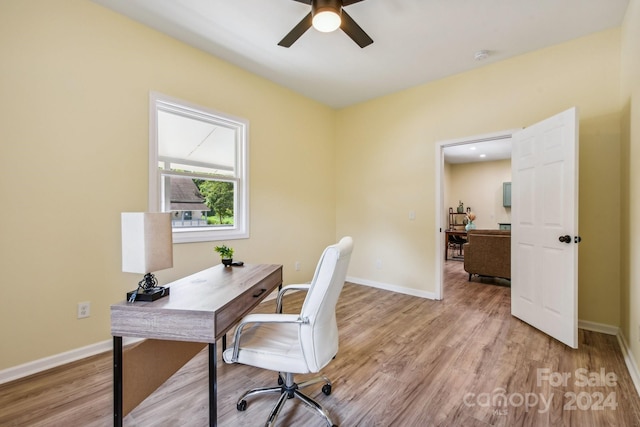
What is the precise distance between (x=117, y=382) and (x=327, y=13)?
244cm

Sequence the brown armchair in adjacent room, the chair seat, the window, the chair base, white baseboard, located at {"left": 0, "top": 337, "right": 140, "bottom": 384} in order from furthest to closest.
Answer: the brown armchair in adjacent room < the window < white baseboard, located at {"left": 0, "top": 337, "right": 140, "bottom": 384} < the chair base < the chair seat

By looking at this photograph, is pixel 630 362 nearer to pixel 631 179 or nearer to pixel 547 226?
pixel 547 226

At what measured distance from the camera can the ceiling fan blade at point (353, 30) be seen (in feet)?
6.77

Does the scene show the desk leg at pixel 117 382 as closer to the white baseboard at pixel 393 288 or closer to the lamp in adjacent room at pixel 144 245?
the lamp in adjacent room at pixel 144 245

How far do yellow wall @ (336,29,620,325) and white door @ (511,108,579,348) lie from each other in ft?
1.48

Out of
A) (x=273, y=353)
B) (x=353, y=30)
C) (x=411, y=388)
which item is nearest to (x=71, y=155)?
(x=273, y=353)

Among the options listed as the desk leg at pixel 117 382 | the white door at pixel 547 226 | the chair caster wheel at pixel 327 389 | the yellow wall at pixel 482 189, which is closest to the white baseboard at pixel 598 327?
the white door at pixel 547 226

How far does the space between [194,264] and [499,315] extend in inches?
132

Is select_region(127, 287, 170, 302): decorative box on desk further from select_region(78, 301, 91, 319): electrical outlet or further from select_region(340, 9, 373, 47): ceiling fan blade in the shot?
select_region(340, 9, 373, 47): ceiling fan blade

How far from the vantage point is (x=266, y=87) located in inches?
144

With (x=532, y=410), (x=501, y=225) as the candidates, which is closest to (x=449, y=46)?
(x=532, y=410)

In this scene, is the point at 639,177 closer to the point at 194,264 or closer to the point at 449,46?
the point at 449,46

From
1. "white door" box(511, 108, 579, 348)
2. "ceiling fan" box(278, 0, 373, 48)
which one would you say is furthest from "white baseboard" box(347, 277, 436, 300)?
"ceiling fan" box(278, 0, 373, 48)

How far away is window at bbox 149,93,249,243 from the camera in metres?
2.72
